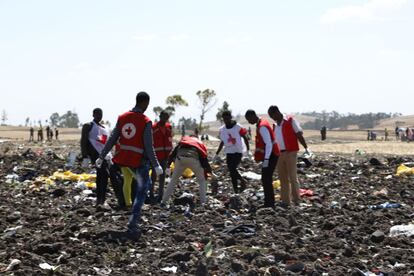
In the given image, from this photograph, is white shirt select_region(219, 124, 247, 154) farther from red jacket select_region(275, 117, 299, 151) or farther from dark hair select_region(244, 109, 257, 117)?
dark hair select_region(244, 109, 257, 117)

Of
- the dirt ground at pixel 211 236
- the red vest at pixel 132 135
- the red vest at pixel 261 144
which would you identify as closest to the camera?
the dirt ground at pixel 211 236

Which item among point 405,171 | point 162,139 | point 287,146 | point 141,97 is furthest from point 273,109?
point 405,171

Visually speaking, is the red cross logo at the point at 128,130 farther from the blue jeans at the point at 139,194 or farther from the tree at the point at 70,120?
the tree at the point at 70,120

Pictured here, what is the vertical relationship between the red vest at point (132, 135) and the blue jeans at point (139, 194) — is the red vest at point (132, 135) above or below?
above

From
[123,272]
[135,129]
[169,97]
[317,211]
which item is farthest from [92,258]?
[169,97]

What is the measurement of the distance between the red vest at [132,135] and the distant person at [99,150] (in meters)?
2.15

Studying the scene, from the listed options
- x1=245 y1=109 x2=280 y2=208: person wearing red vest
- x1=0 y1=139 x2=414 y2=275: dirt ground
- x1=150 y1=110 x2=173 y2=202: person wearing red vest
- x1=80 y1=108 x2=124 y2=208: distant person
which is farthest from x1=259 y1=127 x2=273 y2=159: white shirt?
x1=80 y1=108 x2=124 y2=208: distant person

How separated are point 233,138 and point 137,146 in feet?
11.1

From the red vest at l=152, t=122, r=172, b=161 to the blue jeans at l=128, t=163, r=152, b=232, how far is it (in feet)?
8.27

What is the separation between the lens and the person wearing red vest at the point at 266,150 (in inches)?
356

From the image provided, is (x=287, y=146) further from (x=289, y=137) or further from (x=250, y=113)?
(x=250, y=113)

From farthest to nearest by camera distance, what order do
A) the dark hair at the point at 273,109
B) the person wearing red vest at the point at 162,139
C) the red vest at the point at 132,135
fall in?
the person wearing red vest at the point at 162,139
the dark hair at the point at 273,109
the red vest at the point at 132,135

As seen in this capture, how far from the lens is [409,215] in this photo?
863cm

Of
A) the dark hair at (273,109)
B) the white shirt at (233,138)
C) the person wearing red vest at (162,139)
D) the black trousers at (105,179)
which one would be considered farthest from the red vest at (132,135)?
the white shirt at (233,138)
